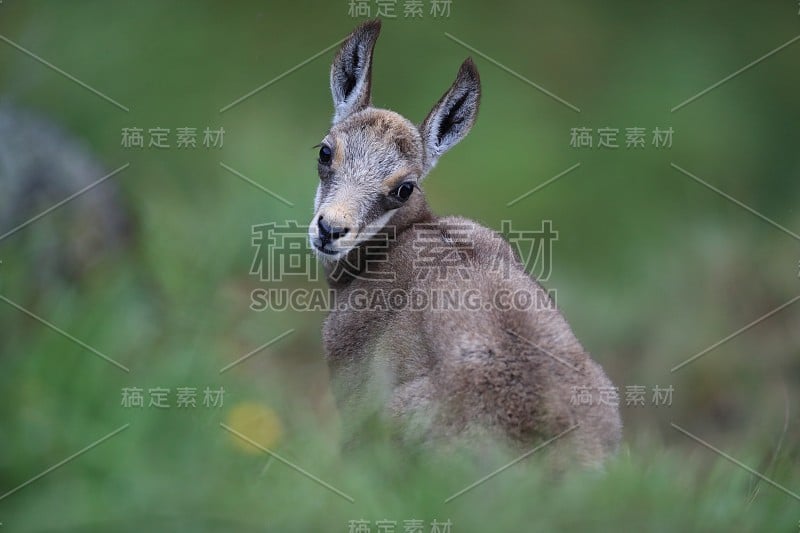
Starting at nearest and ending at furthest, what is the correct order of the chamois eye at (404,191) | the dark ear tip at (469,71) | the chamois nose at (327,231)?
the chamois nose at (327,231) < the chamois eye at (404,191) < the dark ear tip at (469,71)

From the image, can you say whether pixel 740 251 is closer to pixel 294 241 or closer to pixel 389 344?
pixel 294 241

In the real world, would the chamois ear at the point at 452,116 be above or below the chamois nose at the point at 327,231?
above

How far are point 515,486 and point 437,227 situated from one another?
2217mm

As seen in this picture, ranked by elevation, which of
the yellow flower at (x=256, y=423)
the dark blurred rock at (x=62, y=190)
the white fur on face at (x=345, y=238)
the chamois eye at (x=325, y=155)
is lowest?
the dark blurred rock at (x=62, y=190)

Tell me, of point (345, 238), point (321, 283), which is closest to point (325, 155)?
point (345, 238)

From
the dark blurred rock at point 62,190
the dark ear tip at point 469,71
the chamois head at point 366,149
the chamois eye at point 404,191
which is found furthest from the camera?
the dark blurred rock at point 62,190

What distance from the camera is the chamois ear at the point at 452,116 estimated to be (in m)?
6.92

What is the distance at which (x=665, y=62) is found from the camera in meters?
13.8

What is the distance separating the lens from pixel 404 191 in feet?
21.9

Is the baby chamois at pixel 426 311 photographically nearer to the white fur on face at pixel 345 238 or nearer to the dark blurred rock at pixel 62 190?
the white fur on face at pixel 345 238

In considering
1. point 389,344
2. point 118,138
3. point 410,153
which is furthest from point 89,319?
point 118,138

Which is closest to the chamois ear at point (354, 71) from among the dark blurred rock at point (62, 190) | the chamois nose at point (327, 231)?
the chamois nose at point (327, 231)

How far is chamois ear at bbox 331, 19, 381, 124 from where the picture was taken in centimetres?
705

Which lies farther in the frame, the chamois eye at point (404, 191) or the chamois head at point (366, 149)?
the chamois eye at point (404, 191)
